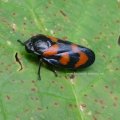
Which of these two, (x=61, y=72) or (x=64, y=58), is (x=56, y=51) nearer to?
(x=64, y=58)

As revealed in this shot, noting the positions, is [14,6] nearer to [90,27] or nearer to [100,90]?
[90,27]

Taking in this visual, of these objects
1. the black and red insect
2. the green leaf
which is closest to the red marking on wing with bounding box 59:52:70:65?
the black and red insect

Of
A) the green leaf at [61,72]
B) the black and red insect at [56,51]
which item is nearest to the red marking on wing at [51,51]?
the black and red insect at [56,51]

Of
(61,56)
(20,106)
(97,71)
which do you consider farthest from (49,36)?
(20,106)

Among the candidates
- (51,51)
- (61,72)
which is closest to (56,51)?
(51,51)

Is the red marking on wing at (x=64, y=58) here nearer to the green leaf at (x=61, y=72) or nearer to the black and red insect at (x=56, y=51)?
the black and red insect at (x=56, y=51)
